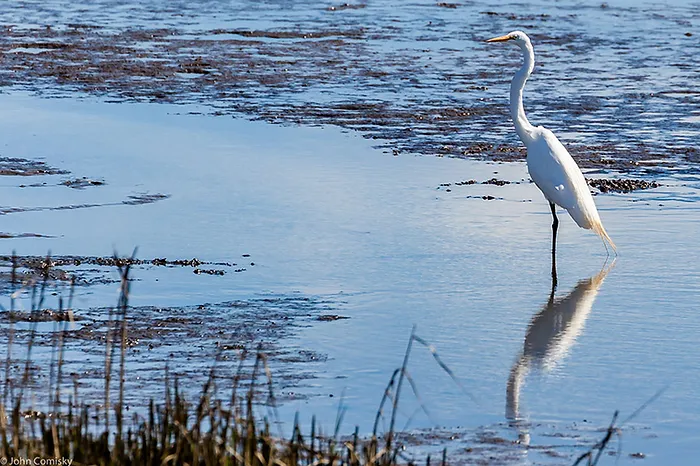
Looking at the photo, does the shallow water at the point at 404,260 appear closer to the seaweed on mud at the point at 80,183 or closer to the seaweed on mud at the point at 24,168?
the seaweed on mud at the point at 80,183

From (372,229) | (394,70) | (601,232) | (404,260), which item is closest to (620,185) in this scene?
(601,232)

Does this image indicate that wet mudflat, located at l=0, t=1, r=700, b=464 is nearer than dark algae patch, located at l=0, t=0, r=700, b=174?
Yes

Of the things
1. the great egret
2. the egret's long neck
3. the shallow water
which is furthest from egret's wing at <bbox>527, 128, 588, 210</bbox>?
the shallow water

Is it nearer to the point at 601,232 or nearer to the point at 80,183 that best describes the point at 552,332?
the point at 601,232

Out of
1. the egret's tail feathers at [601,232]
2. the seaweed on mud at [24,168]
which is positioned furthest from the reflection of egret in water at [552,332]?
the seaweed on mud at [24,168]

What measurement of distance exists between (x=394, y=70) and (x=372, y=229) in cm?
906

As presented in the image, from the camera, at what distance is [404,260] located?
28.5 feet

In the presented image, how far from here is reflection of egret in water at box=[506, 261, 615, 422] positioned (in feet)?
20.8

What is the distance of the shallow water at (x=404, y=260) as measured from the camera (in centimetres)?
604

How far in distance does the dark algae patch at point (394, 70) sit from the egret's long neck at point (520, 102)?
7.42ft

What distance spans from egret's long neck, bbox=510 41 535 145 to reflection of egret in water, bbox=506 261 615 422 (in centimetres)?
150

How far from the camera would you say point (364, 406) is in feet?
19.2

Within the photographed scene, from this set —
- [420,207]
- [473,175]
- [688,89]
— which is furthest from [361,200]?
[688,89]

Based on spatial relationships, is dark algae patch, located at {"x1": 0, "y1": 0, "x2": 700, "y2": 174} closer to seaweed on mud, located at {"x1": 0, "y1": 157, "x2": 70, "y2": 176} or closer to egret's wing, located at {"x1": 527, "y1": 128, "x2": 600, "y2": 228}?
egret's wing, located at {"x1": 527, "y1": 128, "x2": 600, "y2": 228}
